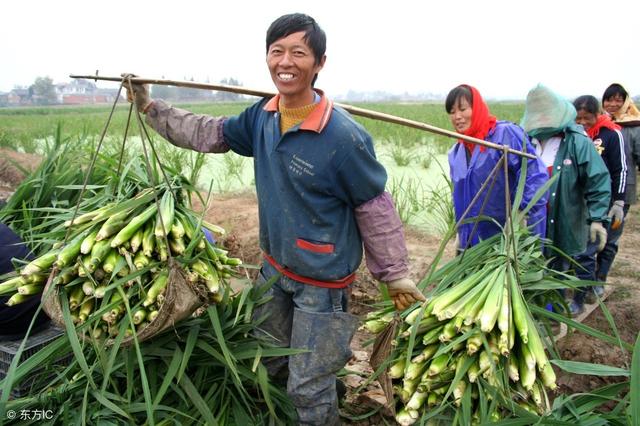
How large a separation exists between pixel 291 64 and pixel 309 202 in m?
0.44

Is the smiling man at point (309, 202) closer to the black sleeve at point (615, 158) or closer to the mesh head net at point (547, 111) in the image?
the mesh head net at point (547, 111)

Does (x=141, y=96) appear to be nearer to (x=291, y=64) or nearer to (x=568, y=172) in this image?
(x=291, y=64)

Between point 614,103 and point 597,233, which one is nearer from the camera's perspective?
point 597,233

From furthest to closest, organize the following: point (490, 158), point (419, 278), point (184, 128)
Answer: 1. point (419, 278)
2. point (490, 158)
3. point (184, 128)

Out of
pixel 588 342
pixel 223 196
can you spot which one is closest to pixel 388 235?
pixel 588 342

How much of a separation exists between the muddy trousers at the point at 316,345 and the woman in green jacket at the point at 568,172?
5.37 ft

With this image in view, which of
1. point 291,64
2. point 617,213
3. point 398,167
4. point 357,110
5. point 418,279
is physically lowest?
point 418,279

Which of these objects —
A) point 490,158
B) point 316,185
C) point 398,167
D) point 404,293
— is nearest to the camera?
point 316,185

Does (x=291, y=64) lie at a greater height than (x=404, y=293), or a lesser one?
greater

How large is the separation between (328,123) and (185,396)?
→ 109 cm

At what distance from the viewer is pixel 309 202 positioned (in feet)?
5.31

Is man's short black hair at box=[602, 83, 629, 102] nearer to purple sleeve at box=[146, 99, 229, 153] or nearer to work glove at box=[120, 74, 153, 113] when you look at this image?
purple sleeve at box=[146, 99, 229, 153]

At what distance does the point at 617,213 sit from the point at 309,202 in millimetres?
2392

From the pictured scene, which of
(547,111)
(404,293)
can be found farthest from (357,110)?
(547,111)
